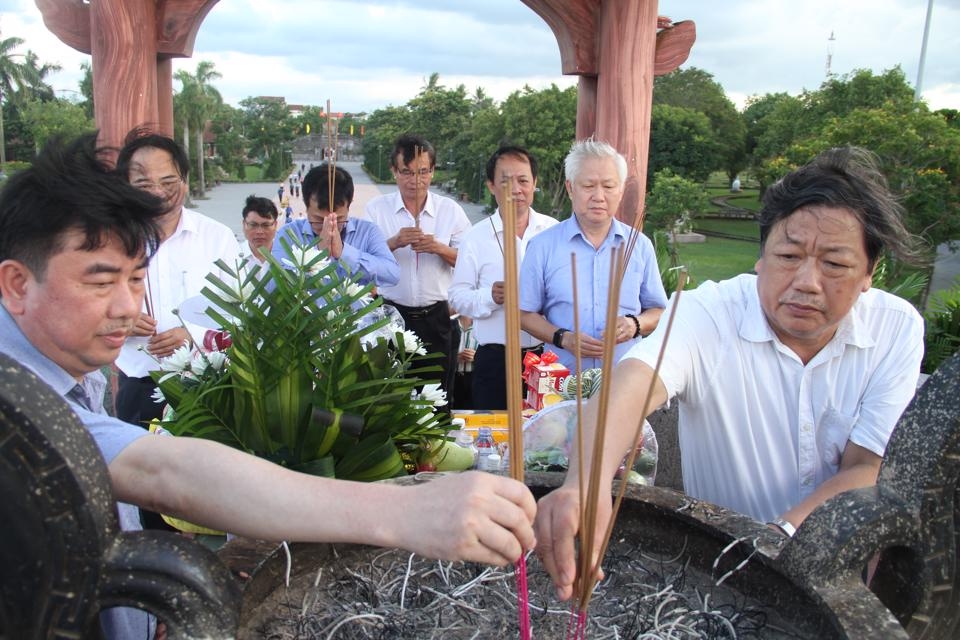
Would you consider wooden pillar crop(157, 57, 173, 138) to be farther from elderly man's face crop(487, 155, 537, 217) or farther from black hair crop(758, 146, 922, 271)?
black hair crop(758, 146, 922, 271)

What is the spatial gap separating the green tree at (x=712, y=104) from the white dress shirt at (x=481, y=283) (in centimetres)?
2831

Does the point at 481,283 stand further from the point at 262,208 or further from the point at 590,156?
the point at 262,208

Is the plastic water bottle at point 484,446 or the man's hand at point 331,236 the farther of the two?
the man's hand at point 331,236

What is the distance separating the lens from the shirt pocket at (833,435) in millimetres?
1558

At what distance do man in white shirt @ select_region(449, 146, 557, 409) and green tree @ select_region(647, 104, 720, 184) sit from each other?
23505 millimetres

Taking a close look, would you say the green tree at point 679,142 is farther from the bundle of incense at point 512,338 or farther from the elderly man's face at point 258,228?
the bundle of incense at point 512,338

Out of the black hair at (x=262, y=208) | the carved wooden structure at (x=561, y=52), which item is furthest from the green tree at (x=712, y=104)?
the black hair at (x=262, y=208)

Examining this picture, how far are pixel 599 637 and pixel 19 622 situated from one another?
0.75 metres

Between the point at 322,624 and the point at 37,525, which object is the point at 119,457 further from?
the point at 322,624

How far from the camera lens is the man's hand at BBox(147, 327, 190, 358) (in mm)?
2693

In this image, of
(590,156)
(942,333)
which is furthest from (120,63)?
(942,333)

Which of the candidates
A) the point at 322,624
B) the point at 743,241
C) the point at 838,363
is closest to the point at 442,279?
the point at 838,363

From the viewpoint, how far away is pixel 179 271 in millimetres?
2938

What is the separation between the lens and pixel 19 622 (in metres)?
0.73
